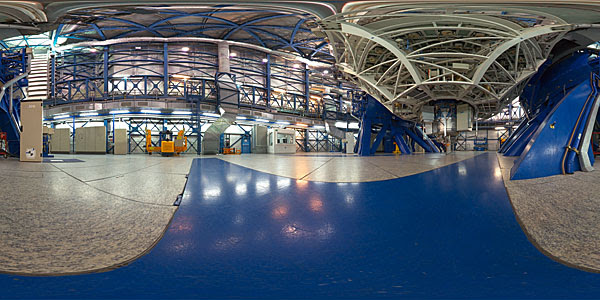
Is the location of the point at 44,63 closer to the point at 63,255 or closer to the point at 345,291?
the point at 63,255

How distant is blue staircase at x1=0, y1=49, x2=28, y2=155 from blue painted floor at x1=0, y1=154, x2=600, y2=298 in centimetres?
1080

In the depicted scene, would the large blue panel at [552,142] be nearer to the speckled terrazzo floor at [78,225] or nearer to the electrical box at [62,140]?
the speckled terrazzo floor at [78,225]

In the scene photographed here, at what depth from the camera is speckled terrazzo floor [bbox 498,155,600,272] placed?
1293 mm

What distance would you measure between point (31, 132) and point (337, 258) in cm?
966

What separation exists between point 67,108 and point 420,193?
25338mm

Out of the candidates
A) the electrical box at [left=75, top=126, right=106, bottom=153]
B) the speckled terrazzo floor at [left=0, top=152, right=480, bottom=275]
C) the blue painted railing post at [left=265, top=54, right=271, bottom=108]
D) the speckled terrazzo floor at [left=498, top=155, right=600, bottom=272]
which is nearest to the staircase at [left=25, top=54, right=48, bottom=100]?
the electrical box at [left=75, top=126, right=106, bottom=153]

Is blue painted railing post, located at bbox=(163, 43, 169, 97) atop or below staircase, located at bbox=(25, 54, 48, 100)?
atop

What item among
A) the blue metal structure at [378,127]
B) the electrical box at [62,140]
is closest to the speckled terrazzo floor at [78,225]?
the blue metal structure at [378,127]

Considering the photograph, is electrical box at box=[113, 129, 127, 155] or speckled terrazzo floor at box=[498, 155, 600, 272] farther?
electrical box at box=[113, 129, 127, 155]

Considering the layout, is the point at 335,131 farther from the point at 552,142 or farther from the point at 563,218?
the point at 563,218

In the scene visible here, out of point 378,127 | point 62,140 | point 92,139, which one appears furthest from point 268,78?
point 62,140

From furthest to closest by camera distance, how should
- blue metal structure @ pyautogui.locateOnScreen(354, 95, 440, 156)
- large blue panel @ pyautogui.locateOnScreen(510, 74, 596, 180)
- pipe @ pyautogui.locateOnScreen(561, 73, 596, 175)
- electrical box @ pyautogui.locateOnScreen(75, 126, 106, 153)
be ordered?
electrical box @ pyautogui.locateOnScreen(75, 126, 106, 153)
blue metal structure @ pyautogui.locateOnScreen(354, 95, 440, 156)
pipe @ pyautogui.locateOnScreen(561, 73, 596, 175)
large blue panel @ pyautogui.locateOnScreen(510, 74, 596, 180)

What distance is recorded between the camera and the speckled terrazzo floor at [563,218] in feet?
4.24

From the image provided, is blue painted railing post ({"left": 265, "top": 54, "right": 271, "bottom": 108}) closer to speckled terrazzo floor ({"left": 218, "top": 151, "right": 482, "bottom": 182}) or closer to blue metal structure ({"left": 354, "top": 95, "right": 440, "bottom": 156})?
blue metal structure ({"left": 354, "top": 95, "right": 440, "bottom": 156})
